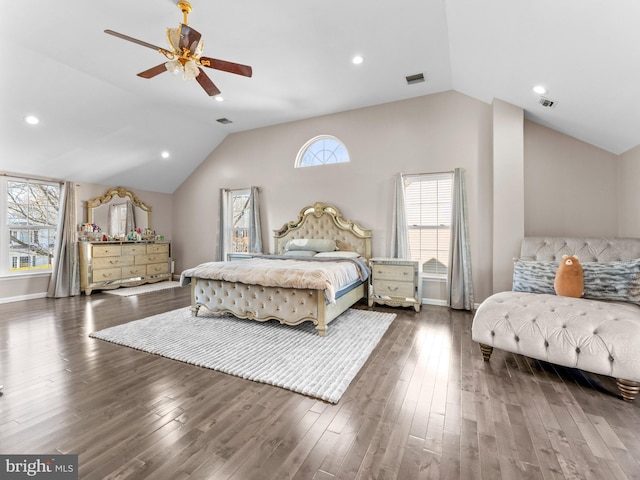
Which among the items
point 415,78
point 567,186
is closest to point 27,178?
point 415,78

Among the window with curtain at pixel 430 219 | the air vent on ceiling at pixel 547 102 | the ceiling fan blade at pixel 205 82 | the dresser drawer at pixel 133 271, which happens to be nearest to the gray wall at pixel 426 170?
the window with curtain at pixel 430 219

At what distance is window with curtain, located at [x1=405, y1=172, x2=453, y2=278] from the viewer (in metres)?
4.64

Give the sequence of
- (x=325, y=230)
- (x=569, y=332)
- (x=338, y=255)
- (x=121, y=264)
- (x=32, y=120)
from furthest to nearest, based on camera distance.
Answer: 1. (x=121, y=264)
2. (x=325, y=230)
3. (x=338, y=255)
4. (x=32, y=120)
5. (x=569, y=332)

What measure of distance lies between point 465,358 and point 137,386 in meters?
2.81

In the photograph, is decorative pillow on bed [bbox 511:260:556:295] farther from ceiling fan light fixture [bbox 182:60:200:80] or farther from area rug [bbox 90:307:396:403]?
ceiling fan light fixture [bbox 182:60:200:80]

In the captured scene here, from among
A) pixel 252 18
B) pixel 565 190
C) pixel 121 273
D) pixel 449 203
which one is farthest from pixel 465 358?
pixel 121 273

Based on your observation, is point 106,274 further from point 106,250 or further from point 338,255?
point 338,255

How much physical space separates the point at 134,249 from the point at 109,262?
22.2 inches

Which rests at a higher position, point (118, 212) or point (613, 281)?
point (118, 212)

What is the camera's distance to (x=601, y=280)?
275cm

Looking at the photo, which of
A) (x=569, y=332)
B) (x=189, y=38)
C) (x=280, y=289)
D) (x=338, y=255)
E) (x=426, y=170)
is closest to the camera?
(x=569, y=332)

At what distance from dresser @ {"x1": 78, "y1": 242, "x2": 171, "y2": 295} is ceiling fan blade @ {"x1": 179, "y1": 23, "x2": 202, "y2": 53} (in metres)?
4.77

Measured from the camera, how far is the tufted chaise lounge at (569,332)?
198 cm

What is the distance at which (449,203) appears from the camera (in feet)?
15.2
